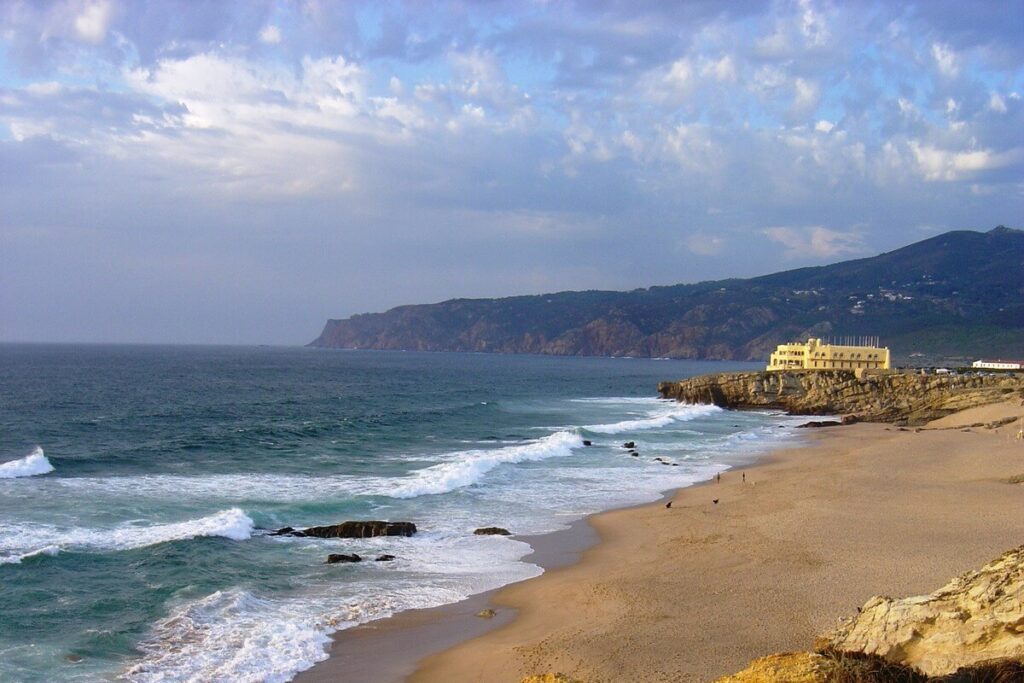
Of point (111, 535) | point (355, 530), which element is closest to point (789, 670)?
point (355, 530)

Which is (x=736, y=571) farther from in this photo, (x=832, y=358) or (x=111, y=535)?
(x=832, y=358)

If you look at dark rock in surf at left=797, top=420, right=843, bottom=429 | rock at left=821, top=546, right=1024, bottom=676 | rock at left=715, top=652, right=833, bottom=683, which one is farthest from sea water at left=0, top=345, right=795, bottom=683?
rock at left=821, top=546, right=1024, bottom=676

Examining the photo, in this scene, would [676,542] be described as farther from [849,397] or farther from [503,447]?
[849,397]

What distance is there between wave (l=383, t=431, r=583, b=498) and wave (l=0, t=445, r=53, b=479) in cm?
1494

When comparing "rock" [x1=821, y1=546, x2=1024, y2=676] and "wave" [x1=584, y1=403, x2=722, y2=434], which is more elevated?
"rock" [x1=821, y1=546, x2=1024, y2=676]

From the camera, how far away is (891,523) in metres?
23.8

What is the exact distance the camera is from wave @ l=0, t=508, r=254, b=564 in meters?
20.8

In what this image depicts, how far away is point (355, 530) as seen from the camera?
23.8m

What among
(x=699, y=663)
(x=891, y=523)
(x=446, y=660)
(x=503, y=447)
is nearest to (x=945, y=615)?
(x=699, y=663)

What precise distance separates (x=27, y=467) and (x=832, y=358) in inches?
3181

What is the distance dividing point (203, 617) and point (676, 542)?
42.9 feet

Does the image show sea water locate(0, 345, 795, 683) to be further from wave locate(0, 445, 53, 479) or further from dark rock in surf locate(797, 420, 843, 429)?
dark rock in surf locate(797, 420, 843, 429)

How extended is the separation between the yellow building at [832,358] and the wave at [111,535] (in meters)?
77.0

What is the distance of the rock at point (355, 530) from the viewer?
929 inches
